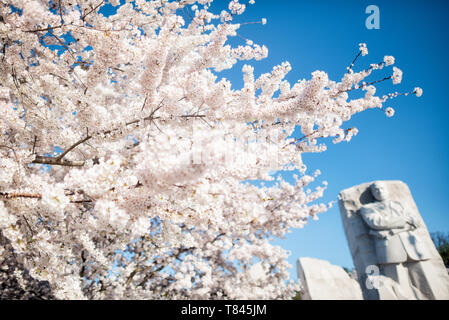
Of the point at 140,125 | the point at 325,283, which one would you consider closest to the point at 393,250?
the point at 325,283

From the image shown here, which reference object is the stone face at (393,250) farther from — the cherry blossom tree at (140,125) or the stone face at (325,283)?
the cherry blossom tree at (140,125)

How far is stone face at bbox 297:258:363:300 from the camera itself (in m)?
10.1

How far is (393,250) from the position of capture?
708 cm

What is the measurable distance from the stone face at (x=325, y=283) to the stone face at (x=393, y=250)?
314 cm

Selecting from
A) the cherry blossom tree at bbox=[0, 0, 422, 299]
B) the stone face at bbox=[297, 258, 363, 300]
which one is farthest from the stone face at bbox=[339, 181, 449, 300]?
the cherry blossom tree at bbox=[0, 0, 422, 299]

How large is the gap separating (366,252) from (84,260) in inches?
316

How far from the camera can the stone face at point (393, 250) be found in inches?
267

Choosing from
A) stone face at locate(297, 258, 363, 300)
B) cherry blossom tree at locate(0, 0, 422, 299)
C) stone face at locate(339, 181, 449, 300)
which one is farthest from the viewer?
stone face at locate(297, 258, 363, 300)

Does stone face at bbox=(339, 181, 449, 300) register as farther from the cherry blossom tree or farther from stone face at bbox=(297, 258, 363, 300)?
the cherry blossom tree

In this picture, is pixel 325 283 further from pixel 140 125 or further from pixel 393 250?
pixel 140 125

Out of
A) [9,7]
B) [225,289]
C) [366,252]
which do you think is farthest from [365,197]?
[9,7]

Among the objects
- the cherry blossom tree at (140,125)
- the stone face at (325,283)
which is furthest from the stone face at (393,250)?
the cherry blossom tree at (140,125)

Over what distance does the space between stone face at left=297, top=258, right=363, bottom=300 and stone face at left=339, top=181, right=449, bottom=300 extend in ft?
10.3
